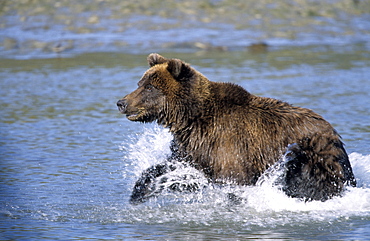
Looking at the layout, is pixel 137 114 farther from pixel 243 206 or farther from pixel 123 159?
pixel 123 159

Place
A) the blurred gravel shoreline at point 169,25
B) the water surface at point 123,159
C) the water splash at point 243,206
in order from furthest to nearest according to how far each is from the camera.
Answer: the blurred gravel shoreline at point 169,25 → the water splash at point 243,206 → the water surface at point 123,159

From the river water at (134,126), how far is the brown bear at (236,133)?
0.61 feet

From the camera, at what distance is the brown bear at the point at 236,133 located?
6273mm

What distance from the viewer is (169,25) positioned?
18.6 m

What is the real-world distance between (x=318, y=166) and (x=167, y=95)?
1641 mm

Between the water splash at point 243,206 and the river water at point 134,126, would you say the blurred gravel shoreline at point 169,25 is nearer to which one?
the river water at point 134,126

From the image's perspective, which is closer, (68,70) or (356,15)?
(68,70)

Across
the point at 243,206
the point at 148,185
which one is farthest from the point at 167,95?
the point at 243,206

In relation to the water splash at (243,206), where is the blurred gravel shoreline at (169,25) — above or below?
above

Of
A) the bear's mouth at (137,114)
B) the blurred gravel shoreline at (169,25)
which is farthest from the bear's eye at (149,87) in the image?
the blurred gravel shoreline at (169,25)

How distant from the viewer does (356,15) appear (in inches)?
802

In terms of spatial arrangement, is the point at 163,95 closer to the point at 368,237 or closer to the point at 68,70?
the point at 368,237

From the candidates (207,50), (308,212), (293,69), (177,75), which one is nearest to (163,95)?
(177,75)

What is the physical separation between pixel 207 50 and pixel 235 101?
34.1ft
